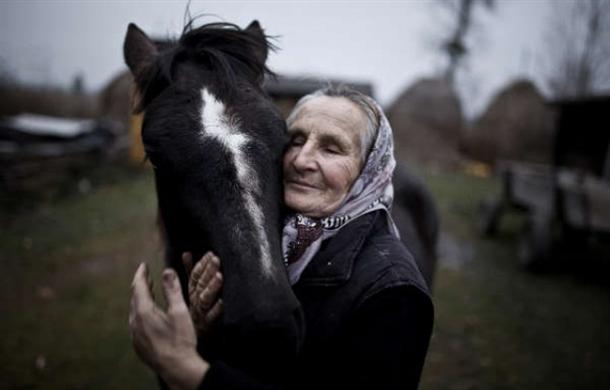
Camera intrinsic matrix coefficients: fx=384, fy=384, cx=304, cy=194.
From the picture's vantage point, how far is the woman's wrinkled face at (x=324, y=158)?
5.05 feet

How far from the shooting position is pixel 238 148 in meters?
1.39

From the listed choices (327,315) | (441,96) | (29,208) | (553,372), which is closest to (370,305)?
(327,315)

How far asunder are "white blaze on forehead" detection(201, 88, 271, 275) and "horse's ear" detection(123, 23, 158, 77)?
82cm

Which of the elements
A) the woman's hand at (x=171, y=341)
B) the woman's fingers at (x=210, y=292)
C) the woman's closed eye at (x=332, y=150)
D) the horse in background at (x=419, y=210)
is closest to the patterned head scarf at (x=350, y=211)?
the woman's closed eye at (x=332, y=150)

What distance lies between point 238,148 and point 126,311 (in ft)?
13.4

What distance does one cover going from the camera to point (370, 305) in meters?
1.30

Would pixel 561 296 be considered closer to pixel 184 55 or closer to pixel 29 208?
pixel 184 55

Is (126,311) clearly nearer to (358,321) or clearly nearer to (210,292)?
(210,292)

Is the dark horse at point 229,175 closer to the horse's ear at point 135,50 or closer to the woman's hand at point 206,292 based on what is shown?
the woman's hand at point 206,292

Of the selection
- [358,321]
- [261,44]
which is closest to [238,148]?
[358,321]

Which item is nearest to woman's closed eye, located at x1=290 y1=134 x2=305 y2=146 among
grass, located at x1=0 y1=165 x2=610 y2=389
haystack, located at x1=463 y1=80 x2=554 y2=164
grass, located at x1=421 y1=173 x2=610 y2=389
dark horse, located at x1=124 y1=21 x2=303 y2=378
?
dark horse, located at x1=124 y1=21 x2=303 y2=378

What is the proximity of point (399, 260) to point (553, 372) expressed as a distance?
11.6ft

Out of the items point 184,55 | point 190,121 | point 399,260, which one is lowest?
point 399,260

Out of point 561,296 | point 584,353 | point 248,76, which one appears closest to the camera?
point 248,76
